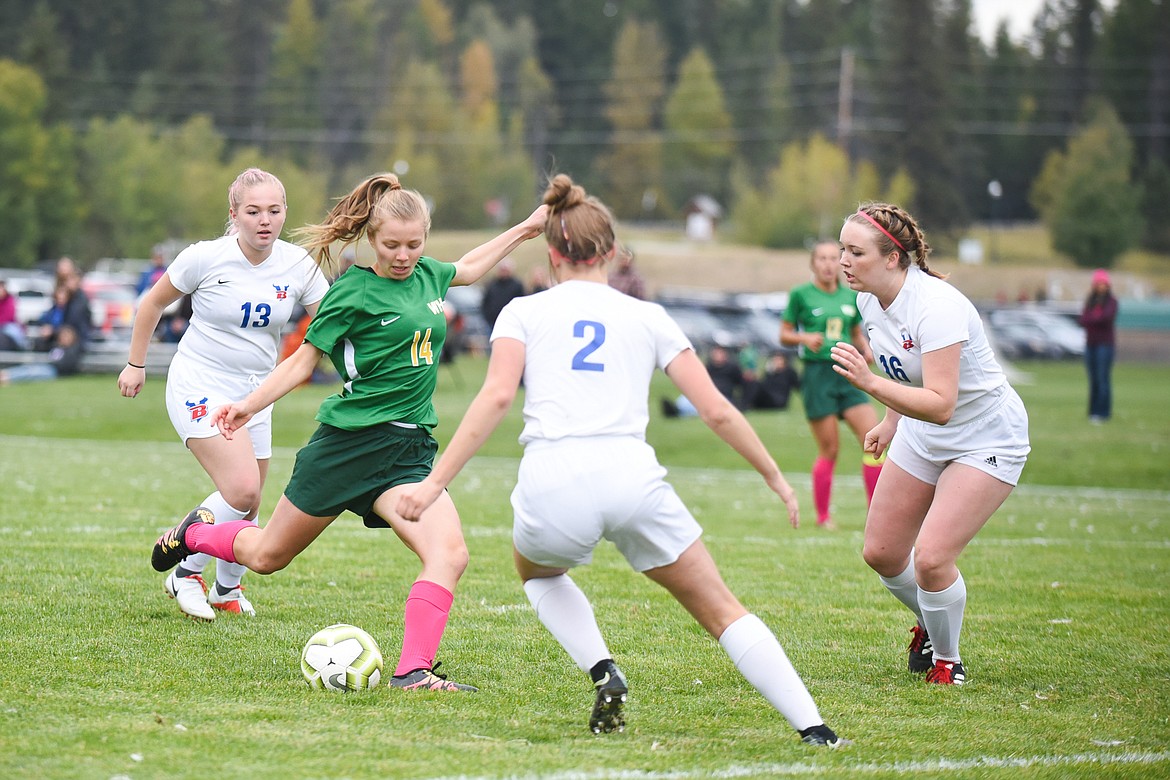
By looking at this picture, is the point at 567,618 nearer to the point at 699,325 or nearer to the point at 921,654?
the point at 921,654

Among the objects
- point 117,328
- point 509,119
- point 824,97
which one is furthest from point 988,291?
point 117,328

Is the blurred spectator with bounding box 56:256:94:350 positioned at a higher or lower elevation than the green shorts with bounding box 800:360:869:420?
lower

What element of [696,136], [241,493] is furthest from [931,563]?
[696,136]

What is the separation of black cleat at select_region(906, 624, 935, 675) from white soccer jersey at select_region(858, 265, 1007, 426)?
1.10 metres

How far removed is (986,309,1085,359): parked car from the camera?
46469mm

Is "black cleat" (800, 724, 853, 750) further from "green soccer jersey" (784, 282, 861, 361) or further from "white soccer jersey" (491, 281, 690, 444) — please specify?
"green soccer jersey" (784, 282, 861, 361)

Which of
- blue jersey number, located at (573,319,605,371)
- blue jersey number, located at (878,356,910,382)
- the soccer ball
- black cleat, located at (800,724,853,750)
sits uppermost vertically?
blue jersey number, located at (573,319,605,371)

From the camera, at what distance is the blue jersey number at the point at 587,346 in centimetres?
442

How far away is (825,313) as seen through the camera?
10867 millimetres

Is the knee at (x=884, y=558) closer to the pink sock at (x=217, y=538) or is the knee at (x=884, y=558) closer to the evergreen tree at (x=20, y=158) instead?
the pink sock at (x=217, y=538)

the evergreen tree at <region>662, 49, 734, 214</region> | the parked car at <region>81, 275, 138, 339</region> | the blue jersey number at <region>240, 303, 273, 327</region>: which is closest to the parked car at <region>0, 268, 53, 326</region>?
the parked car at <region>81, 275, 138, 339</region>

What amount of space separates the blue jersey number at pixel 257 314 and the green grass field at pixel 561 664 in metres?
1.53

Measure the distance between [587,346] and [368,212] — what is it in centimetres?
159

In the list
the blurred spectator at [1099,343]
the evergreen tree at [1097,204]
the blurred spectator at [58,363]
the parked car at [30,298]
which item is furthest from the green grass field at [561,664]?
the evergreen tree at [1097,204]
